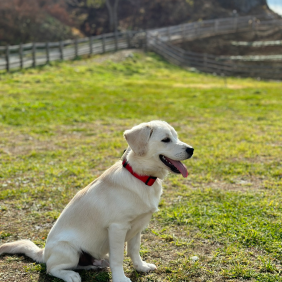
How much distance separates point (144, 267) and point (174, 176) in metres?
2.87

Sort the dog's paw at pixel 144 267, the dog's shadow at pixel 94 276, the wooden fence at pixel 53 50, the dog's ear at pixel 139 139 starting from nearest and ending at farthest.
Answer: the dog's ear at pixel 139 139 → the dog's shadow at pixel 94 276 → the dog's paw at pixel 144 267 → the wooden fence at pixel 53 50

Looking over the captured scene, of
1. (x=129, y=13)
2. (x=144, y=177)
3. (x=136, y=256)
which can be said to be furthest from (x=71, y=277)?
(x=129, y=13)

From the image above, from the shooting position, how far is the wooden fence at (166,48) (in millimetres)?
21469

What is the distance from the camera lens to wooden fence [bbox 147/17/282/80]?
25.4 metres

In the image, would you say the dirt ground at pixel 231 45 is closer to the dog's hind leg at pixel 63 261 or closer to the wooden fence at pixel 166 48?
the wooden fence at pixel 166 48

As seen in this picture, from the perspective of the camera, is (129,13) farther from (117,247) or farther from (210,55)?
(117,247)

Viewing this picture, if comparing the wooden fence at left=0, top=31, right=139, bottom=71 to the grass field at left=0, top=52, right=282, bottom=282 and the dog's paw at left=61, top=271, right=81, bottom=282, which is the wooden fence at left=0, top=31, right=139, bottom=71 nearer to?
the grass field at left=0, top=52, right=282, bottom=282

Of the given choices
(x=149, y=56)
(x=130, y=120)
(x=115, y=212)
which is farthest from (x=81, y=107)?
(x=149, y=56)

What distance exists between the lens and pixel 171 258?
3.87 m

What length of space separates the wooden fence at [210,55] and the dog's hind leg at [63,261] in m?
22.7

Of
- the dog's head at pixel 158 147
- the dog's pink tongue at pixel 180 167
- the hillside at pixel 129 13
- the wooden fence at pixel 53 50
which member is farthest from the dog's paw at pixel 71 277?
the hillside at pixel 129 13

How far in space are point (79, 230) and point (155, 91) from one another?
13136 millimetres

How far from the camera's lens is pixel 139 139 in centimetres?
330

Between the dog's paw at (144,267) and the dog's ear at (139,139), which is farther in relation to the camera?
the dog's paw at (144,267)
